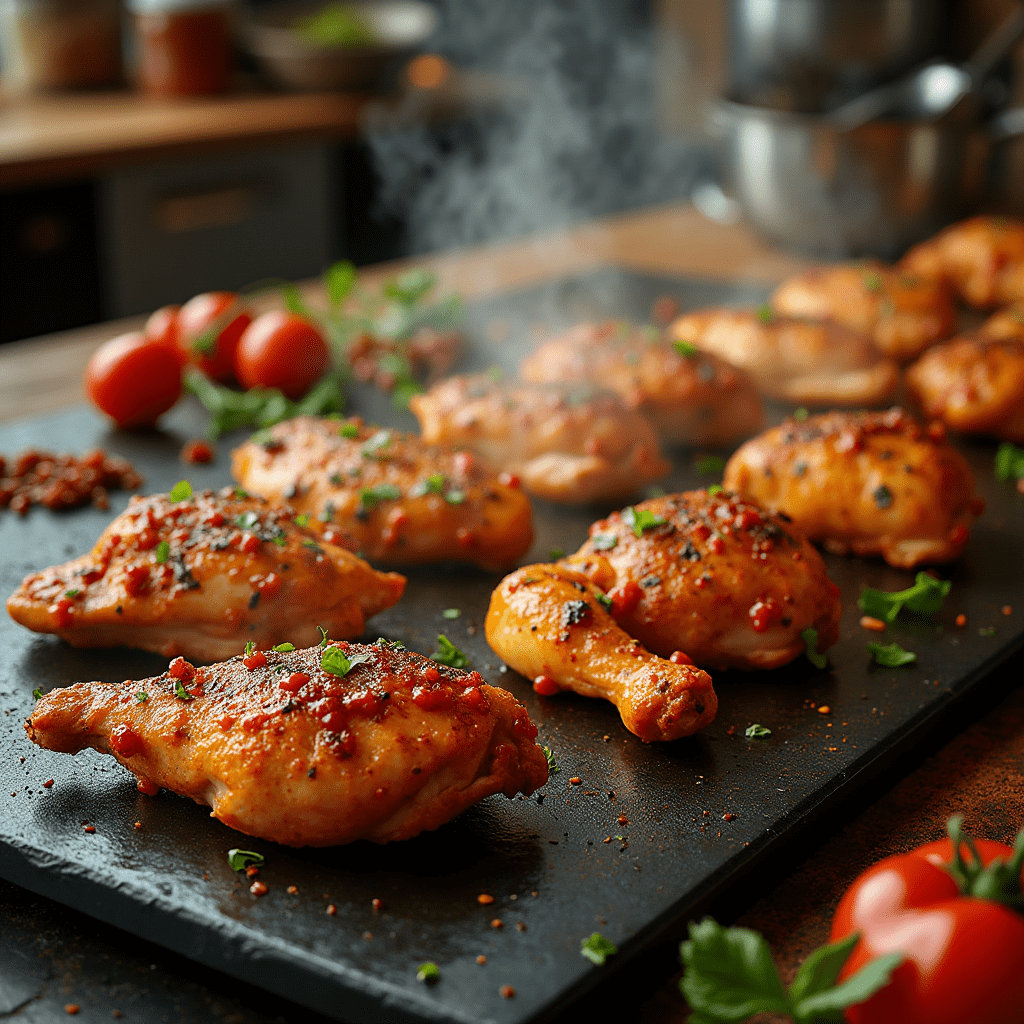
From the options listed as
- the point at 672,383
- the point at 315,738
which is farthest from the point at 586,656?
the point at 672,383

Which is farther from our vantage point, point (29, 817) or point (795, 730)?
point (795, 730)

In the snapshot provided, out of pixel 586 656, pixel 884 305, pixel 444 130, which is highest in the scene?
pixel 444 130

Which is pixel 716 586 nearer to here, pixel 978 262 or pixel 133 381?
pixel 133 381

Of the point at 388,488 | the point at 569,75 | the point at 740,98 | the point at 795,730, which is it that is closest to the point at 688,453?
the point at 388,488

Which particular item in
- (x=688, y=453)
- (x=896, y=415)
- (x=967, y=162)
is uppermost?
(x=967, y=162)

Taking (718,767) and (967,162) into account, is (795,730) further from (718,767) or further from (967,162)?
(967,162)

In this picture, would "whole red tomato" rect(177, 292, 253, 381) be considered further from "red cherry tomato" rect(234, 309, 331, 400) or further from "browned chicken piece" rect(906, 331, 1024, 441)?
"browned chicken piece" rect(906, 331, 1024, 441)
